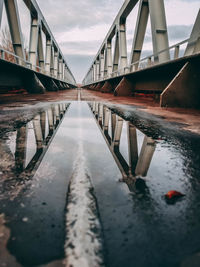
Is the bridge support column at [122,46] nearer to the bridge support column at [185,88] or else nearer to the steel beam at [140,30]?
the steel beam at [140,30]

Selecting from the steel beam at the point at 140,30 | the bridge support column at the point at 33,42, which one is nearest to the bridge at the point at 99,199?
the steel beam at the point at 140,30

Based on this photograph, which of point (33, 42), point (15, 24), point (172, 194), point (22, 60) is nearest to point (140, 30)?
point (22, 60)

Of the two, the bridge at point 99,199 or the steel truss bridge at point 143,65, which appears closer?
the bridge at point 99,199

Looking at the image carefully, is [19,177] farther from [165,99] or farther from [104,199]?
[165,99]

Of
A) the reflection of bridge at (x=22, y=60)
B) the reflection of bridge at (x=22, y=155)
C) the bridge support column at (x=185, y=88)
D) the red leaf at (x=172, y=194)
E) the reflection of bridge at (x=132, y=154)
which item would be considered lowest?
the reflection of bridge at (x=22, y=155)

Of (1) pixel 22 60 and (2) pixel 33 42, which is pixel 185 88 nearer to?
(1) pixel 22 60

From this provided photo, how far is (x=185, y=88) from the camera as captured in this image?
4422mm

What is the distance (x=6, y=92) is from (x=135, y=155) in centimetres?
987

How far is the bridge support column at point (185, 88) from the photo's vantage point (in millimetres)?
4352

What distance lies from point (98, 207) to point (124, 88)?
10.1 m

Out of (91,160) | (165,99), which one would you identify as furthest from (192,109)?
(91,160)

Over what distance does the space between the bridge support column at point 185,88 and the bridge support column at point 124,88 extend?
5810 mm

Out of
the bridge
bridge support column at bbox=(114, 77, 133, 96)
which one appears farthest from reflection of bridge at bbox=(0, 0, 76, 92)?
the bridge

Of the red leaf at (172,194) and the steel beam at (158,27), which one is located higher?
the steel beam at (158,27)
